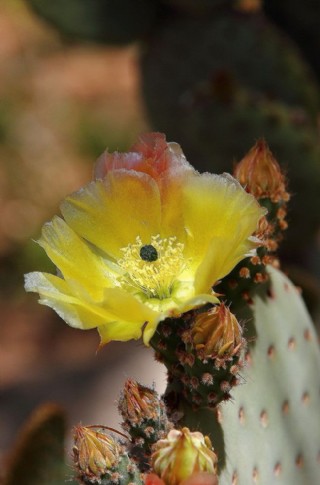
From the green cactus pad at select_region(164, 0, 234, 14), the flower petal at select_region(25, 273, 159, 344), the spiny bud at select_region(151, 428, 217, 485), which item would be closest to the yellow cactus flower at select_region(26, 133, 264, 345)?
the flower petal at select_region(25, 273, 159, 344)

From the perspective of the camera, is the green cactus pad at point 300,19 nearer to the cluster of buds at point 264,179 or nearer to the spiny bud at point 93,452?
the cluster of buds at point 264,179

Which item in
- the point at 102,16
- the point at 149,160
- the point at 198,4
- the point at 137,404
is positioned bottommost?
the point at 137,404

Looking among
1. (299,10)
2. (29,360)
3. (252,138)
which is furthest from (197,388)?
(29,360)

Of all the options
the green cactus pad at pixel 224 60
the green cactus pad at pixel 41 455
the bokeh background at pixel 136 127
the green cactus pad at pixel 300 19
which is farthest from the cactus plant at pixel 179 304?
the green cactus pad at pixel 300 19

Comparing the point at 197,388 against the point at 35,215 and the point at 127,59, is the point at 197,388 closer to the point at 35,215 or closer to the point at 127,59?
the point at 35,215

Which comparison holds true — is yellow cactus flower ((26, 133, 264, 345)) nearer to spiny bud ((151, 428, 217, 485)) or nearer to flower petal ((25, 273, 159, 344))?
flower petal ((25, 273, 159, 344))

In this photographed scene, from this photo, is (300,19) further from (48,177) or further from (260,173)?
(260,173)

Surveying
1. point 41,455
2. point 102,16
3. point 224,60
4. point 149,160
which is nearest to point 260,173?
point 149,160
